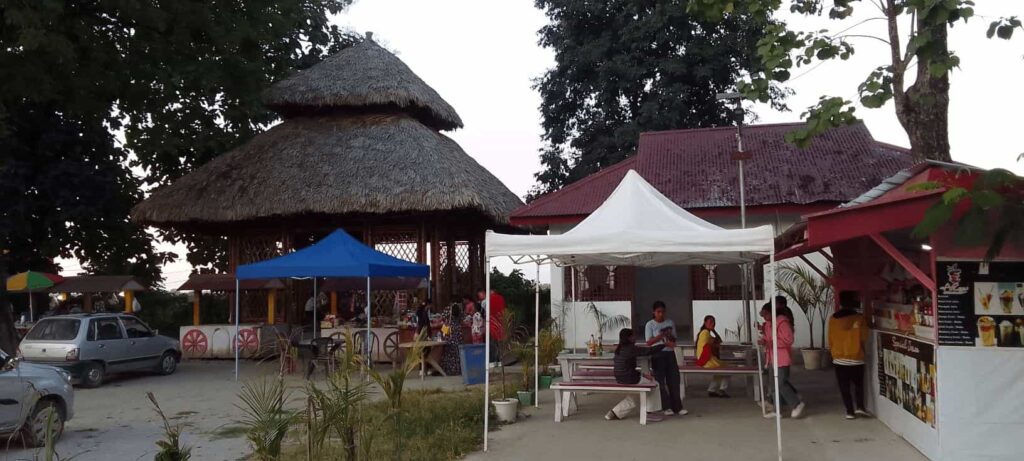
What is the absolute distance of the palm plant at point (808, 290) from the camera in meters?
14.9

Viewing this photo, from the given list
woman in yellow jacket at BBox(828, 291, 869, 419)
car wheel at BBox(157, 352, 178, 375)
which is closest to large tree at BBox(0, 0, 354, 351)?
car wheel at BBox(157, 352, 178, 375)

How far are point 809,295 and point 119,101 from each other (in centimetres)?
1644

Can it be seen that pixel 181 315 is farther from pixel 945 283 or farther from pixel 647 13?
pixel 945 283

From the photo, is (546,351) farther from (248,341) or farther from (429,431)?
(248,341)

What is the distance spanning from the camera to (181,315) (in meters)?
28.1

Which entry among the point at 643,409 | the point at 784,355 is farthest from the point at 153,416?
the point at 784,355

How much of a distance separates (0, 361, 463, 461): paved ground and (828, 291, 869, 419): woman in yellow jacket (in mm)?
5991

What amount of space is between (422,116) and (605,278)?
727 cm

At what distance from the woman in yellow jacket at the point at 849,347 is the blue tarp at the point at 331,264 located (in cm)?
731

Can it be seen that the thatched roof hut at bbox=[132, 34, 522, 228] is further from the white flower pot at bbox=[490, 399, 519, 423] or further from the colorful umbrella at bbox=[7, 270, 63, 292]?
the white flower pot at bbox=[490, 399, 519, 423]

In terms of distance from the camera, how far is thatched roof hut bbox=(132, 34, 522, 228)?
1725 centimetres

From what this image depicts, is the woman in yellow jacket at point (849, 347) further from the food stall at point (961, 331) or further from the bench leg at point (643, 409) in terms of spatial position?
the bench leg at point (643, 409)

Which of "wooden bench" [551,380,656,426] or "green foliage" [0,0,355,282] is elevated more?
"green foliage" [0,0,355,282]

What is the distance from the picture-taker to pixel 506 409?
9469mm
